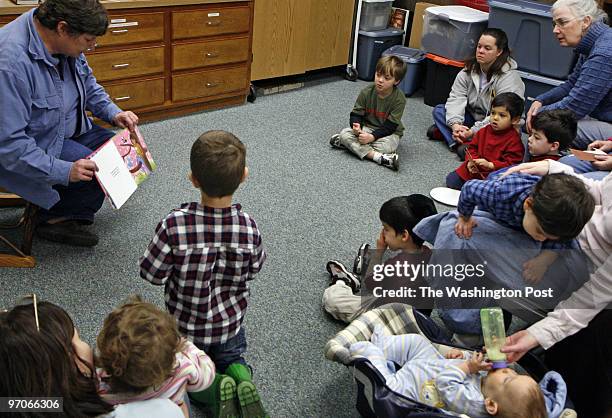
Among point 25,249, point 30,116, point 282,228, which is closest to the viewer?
point 30,116

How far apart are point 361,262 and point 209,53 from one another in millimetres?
1886

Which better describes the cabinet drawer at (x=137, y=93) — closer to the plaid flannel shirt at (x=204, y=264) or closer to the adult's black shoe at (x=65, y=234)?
the adult's black shoe at (x=65, y=234)

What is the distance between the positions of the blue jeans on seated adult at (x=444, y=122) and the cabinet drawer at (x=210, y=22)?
1.31 metres

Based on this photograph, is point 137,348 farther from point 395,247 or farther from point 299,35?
point 299,35

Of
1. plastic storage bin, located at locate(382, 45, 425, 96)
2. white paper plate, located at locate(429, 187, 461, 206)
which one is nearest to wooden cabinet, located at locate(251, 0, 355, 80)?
plastic storage bin, located at locate(382, 45, 425, 96)

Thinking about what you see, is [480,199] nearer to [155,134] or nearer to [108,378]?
[108,378]

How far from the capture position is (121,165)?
2189mm

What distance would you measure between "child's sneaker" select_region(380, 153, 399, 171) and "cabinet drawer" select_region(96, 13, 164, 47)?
1406 millimetres

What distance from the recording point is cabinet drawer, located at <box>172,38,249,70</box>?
3451mm

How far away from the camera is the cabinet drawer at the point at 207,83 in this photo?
3.53 meters

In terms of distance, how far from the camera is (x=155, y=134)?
3.34 meters

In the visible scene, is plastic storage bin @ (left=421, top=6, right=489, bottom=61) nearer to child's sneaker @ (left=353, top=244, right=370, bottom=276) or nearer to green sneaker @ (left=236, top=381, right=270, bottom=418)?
child's sneaker @ (left=353, top=244, right=370, bottom=276)

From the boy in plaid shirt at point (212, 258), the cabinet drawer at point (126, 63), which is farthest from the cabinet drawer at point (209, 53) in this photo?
the boy in plaid shirt at point (212, 258)

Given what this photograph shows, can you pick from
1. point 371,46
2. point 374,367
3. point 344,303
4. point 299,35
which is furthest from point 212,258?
point 371,46
